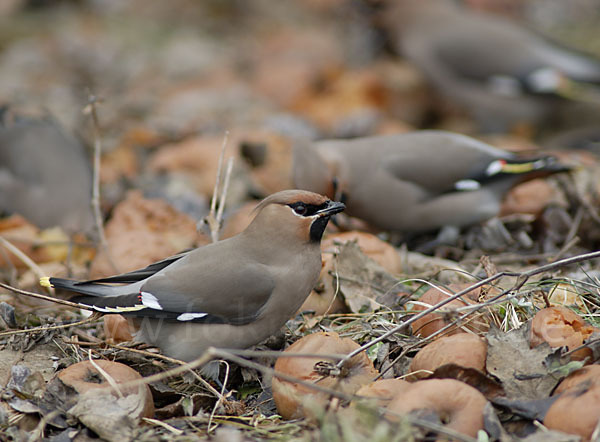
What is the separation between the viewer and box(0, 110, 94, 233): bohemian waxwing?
5.24 meters

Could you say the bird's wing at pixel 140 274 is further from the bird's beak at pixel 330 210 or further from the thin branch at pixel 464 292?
the thin branch at pixel 464 292

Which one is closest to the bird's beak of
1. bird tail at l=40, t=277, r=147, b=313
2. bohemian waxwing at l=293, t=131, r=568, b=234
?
bird tail at l=40, t=277, r=147, b=313

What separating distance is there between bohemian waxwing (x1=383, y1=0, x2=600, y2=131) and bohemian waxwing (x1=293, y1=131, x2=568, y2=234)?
8.60ft

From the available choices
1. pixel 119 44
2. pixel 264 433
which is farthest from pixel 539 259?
pixel 119 44

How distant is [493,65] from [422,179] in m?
3.04

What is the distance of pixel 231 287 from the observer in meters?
3.27

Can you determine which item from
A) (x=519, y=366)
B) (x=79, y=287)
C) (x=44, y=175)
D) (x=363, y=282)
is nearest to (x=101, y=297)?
(x=79, y=287)

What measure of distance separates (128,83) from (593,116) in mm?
4593

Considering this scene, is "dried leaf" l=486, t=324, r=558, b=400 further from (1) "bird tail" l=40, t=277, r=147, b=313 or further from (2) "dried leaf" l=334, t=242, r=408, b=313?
(1) "bird tail" l=40, t=277, r=147, b=313

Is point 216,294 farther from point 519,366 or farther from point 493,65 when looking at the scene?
point 493,65

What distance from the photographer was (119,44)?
945 cm

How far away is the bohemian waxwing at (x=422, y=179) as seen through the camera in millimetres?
4793

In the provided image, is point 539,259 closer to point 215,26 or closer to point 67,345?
point 67,345

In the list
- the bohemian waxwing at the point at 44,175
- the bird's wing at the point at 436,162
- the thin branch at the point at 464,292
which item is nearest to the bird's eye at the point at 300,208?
the thin branch at the point at 464,292
